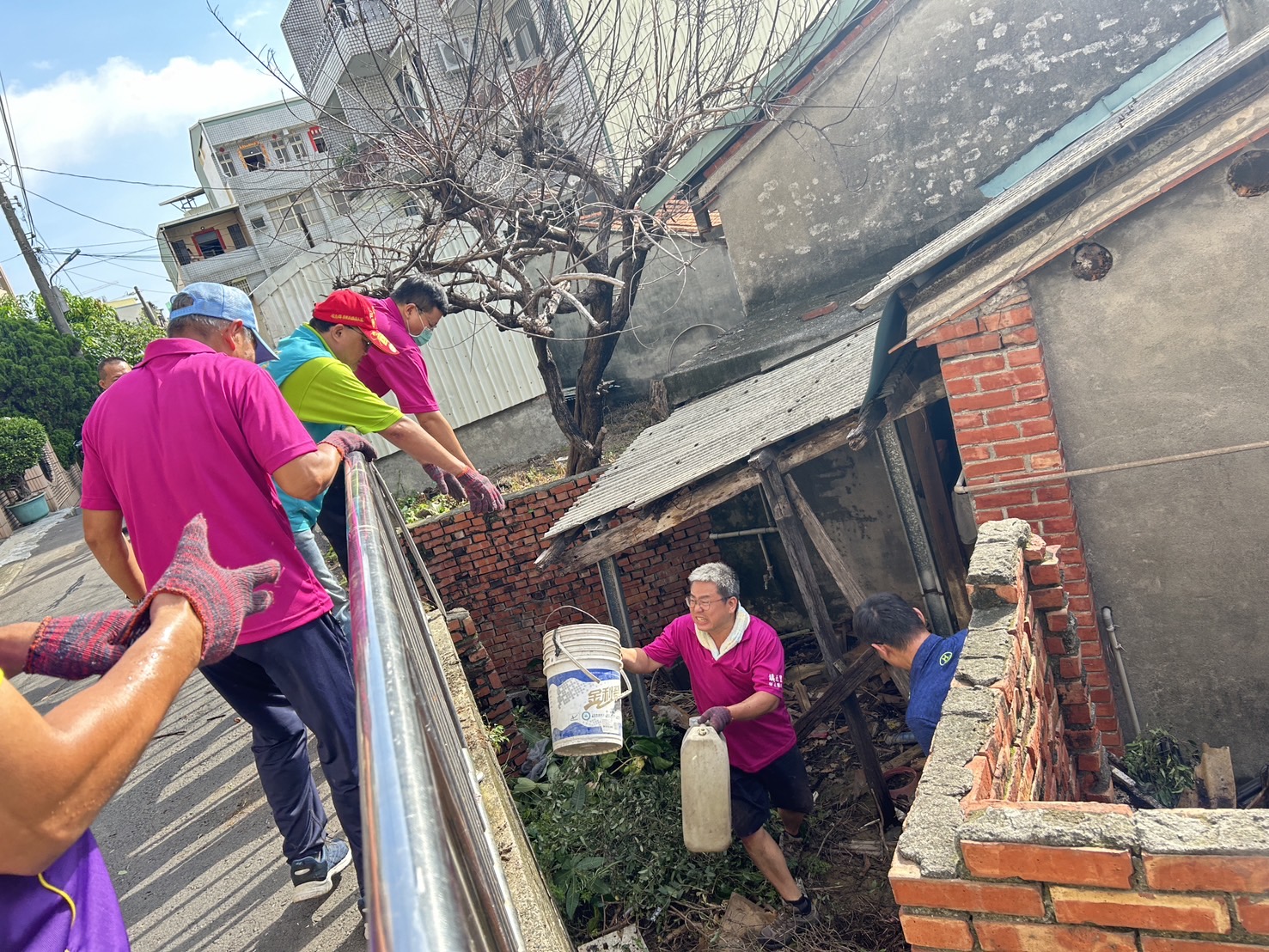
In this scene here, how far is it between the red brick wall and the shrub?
15929 millimetres

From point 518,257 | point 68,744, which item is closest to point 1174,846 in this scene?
point 68,744

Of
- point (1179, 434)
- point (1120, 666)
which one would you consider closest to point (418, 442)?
point (1179, 434)

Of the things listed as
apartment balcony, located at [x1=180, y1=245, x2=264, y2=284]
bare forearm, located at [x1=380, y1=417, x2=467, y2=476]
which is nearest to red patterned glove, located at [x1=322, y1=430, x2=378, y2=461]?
bare forearm, located at [x1=380, y1=417, x2=467, y2=476]

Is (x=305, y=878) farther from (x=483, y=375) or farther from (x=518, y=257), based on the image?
(x=483, y=375)

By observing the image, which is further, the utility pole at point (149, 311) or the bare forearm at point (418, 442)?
the utility pole at point (149, 311)

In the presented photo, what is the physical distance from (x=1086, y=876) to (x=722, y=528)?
21.4 feet

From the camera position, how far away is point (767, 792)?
15.3ft

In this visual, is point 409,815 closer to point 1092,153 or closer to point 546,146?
point 1092,153

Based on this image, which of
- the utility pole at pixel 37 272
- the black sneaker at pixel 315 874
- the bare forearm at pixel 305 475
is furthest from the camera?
the utility pole at pixel 37 272

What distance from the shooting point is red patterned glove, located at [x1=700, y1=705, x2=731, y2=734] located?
4199 millimetres

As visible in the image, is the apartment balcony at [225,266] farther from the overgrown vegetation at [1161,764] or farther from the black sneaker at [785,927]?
the overgrown vegetation at [1161,764]

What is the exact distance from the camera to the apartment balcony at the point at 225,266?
37.3 metres

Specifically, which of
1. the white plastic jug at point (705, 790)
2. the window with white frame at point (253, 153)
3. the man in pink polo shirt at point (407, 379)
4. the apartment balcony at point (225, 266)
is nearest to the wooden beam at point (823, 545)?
the white plastic jug at point (705, 790)

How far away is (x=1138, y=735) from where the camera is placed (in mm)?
4613
